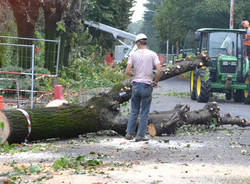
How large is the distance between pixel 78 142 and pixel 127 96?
192cm

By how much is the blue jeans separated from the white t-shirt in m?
0.10

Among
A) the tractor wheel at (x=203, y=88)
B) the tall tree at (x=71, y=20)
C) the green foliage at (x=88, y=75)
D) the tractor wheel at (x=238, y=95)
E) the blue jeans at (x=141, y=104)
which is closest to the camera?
the blue jeans at (x=141, y=104)

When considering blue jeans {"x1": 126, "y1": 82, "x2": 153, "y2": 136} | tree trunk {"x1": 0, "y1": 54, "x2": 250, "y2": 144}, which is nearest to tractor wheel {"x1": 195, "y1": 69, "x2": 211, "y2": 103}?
tree trunk {"x1": 0, "y1": 54, "x2": 250, "y2": 144}

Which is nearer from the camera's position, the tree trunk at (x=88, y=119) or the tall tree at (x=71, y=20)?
the tree trunk at (x=88, y=119)

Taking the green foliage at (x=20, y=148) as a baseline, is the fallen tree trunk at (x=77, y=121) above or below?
above

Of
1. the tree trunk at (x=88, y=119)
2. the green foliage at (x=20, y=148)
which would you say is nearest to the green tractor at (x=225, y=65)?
the tree trunk at (x=88, y=119)

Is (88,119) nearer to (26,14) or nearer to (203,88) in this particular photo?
(203,88)

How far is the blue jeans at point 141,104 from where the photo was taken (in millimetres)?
10336

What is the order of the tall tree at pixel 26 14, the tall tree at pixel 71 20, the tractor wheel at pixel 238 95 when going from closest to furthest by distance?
the tall tree at pixel 26 14 → the tractor wheel at pixel 238 95 → the tall tree at pixel 71 20

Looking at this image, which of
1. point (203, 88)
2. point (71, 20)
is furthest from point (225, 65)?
point (71, 20)

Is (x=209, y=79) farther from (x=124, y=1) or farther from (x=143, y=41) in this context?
(x=124, y=1)

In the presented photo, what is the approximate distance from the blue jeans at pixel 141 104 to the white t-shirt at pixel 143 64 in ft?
0.34

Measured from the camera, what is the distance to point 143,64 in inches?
408

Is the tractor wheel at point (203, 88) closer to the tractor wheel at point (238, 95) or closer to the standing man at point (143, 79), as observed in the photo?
the tractor wheel at point (238, 95)
